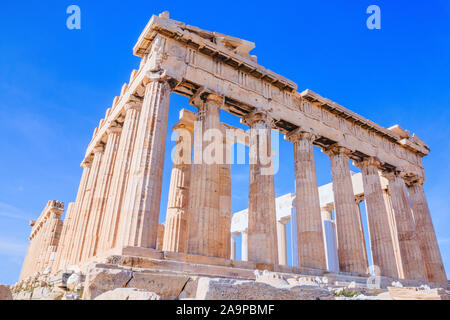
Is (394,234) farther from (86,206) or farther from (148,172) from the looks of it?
(86,206)

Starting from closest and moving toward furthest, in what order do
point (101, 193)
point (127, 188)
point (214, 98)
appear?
1. point (127, 188)
2. point (214, 98)
3. point (101, 193)

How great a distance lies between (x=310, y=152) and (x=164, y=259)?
13.1m

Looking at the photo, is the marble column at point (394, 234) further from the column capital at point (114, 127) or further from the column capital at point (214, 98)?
the column capital at point (114, 127)

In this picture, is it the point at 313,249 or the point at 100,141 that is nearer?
the point at 313,249

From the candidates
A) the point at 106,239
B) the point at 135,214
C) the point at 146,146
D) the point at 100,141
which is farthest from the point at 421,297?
the point at 100,141

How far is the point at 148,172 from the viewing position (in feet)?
49.0

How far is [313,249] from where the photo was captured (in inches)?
770

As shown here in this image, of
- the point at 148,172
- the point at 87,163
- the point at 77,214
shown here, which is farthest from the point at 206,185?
the point at 87,163

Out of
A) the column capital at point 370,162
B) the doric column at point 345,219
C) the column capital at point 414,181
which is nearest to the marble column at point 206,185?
the doric column at point 345,219

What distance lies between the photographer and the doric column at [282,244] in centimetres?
3483

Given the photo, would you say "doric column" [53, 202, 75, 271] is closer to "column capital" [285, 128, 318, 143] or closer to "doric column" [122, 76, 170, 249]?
"doric column" [122, 76, 170, 249]

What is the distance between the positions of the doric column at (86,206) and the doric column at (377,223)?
20045 mm

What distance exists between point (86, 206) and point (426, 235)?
27280 millimetres
